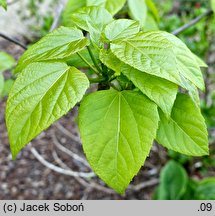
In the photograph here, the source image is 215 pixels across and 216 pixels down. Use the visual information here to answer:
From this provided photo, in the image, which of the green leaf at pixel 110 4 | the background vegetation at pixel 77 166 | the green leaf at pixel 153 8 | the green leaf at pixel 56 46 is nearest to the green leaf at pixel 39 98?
the green leaf at pixel 56 46

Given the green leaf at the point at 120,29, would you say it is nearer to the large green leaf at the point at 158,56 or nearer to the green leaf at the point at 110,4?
the large green leaf at the point at 158,56

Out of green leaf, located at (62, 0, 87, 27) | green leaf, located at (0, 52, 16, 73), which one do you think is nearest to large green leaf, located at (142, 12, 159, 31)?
green leaf, located at (62, 0, 87, 27)

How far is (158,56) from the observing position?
0.82 metres

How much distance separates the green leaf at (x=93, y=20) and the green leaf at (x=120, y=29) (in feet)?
0.12

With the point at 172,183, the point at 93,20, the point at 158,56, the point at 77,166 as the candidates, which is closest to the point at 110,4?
the point at 93,20

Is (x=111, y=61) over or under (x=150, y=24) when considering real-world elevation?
over

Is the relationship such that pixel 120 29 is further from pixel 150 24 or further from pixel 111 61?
pixel 150 24

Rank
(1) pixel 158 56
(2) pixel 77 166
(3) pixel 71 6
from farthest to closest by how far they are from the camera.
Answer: (2) pixel 77 166, (3) pixel 71 6, (1) pixel 158 56

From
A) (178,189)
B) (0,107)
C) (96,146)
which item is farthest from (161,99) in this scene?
(0,107)

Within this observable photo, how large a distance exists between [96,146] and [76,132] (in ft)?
9.44

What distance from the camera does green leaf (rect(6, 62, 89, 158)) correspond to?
785 millimetres

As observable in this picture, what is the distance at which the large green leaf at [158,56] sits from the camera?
788mm

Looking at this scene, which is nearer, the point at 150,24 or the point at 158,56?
the point at 158,56

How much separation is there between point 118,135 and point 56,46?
272 mm
